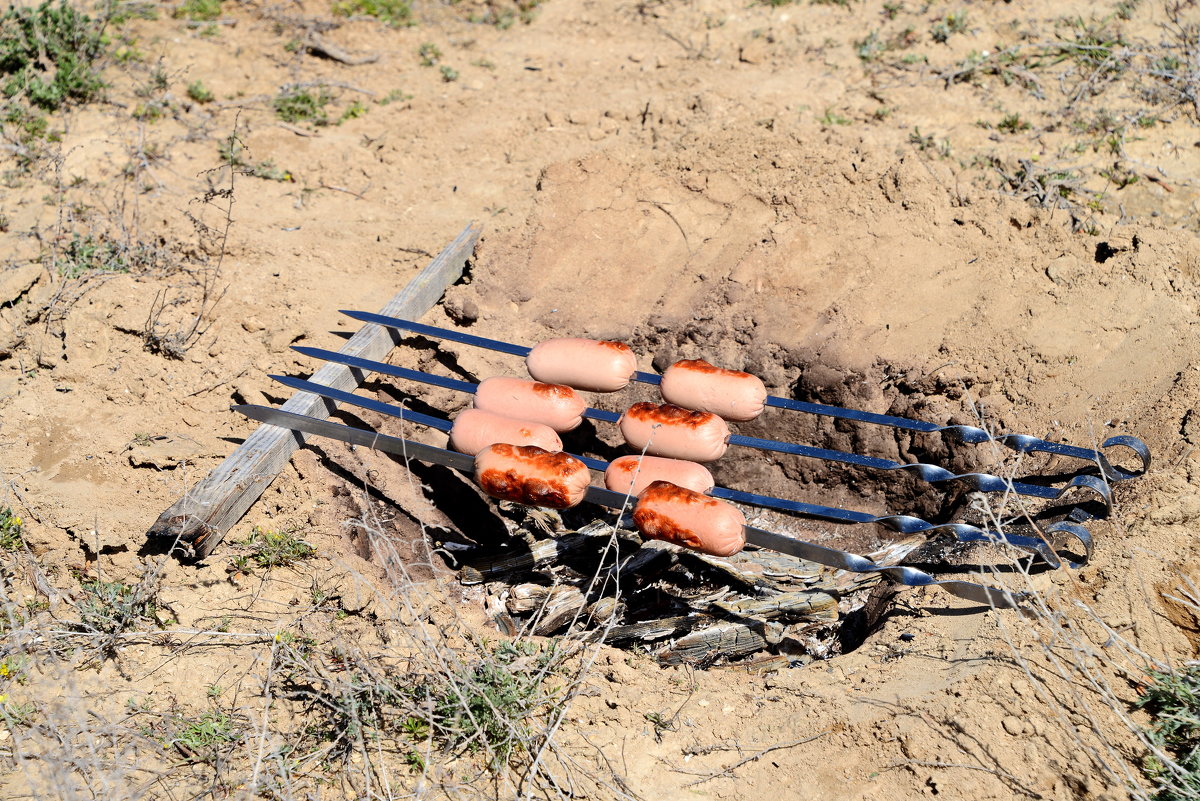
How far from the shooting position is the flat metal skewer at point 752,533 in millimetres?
3457

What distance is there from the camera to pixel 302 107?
7414mm

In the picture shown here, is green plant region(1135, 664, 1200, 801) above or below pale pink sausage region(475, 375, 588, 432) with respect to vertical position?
below

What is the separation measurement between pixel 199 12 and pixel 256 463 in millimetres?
6220

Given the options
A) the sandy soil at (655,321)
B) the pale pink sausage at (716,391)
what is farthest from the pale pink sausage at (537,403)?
the sandy soil at (655,321)

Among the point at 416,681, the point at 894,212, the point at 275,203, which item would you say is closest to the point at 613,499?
the point at 416,681

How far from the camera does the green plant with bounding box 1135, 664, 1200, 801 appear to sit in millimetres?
2883

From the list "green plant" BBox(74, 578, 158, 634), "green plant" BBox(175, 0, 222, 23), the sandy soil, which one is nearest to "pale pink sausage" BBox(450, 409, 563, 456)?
the sandy soil

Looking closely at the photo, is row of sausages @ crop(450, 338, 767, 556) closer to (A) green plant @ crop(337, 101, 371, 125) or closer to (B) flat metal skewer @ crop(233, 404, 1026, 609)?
(B) flat metal skewer @ crop(233, 404, 1026, 609)

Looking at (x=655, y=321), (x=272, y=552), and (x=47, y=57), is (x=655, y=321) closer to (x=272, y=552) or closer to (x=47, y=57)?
(x=272, y=552)

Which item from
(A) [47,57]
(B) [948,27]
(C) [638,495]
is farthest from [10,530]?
(B) [948,27]

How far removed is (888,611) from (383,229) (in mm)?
4093

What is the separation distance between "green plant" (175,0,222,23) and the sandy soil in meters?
0.38

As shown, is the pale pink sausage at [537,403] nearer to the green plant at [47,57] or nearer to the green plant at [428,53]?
the green plant at [428,53]

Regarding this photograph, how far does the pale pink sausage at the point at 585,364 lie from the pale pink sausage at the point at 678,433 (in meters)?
0.28
